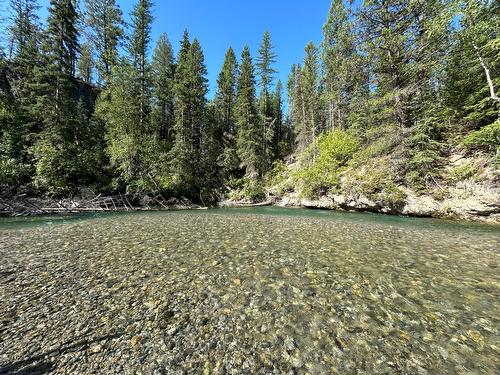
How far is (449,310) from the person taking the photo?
392cm

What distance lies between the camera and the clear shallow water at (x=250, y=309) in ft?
9.27

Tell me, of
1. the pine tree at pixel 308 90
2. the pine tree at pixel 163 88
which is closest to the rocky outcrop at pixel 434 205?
the pine tree at pixel 308 90

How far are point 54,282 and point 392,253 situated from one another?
8.53 m

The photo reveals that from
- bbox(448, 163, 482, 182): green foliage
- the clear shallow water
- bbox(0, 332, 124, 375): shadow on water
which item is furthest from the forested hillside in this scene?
bbox(0, 332, 124, 375): shadow on water

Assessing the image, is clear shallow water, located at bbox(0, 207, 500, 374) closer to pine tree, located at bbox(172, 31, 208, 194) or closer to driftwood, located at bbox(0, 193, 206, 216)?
driftwood, located at bbox(0, 193, 206, 216)

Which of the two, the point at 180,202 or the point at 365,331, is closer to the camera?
the point at 365,331

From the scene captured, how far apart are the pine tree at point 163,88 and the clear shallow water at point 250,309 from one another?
2747 centimetres

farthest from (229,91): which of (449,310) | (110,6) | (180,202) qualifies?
(449,310)

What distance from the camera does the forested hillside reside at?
1379 cm

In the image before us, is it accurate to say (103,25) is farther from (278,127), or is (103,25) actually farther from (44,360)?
(44,360)

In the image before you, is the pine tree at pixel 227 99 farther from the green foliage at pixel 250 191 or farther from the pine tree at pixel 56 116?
the pine tree at pixel 56 116

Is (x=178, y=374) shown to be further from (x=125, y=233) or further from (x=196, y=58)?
(x=196, y=58)

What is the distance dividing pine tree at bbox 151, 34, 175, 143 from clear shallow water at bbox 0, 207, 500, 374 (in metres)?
27.5

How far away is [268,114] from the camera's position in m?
41.7
